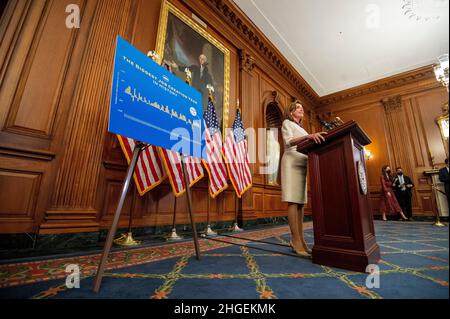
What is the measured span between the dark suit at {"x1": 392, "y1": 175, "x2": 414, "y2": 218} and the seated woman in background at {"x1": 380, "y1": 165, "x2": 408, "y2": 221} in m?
0.15

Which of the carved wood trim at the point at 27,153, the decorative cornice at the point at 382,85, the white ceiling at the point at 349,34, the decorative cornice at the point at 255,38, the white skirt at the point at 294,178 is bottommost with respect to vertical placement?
the white skirt at the point at 294,178

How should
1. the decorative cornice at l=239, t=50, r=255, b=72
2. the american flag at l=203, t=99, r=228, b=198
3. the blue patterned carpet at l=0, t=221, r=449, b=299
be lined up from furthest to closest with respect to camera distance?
the decorative cornice at l=239, t=50, r=255, b=72
the american flag at l=203, t=99, r=228, b=198
the blue patterned carpet at l=0, t=221, r=449, b=299

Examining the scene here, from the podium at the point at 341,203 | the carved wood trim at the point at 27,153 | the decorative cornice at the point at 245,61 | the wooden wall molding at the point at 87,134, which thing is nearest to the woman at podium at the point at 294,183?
the podium at the point at 341,203

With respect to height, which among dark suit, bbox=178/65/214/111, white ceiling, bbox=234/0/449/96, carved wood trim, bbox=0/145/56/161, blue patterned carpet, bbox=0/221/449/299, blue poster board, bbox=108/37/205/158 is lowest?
blue patterned carpet, bbox=0/221/449/299

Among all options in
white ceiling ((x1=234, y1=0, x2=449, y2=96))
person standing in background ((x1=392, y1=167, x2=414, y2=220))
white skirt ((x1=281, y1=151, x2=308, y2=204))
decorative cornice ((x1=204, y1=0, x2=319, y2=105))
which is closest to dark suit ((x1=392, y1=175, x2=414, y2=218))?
person standing in background ((x1=392, y1=167, x2=414, y2=220))

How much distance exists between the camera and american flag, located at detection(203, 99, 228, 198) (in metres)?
3.38

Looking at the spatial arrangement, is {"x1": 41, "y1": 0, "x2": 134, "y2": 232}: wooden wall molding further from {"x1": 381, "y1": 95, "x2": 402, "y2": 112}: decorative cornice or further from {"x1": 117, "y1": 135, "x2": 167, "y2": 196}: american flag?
{"x1": 381, "y1": 95, "x2": 402, "y2": 112}: decorative cornice

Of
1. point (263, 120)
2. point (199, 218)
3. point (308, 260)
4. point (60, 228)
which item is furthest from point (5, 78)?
point (263, 120)

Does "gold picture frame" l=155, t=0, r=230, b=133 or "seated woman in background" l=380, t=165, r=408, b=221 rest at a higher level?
"gold picture frame" l=155, t=0, r=230, b=133

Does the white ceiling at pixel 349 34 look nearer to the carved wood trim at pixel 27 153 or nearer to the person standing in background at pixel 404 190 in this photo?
the person standing in background at pixel 404 190

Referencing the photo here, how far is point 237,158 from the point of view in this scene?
12.9 feet

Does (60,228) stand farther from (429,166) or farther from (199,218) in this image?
(429,166)

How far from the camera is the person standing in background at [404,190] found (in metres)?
6.22

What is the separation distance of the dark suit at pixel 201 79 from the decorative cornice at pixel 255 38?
1.64 meters
